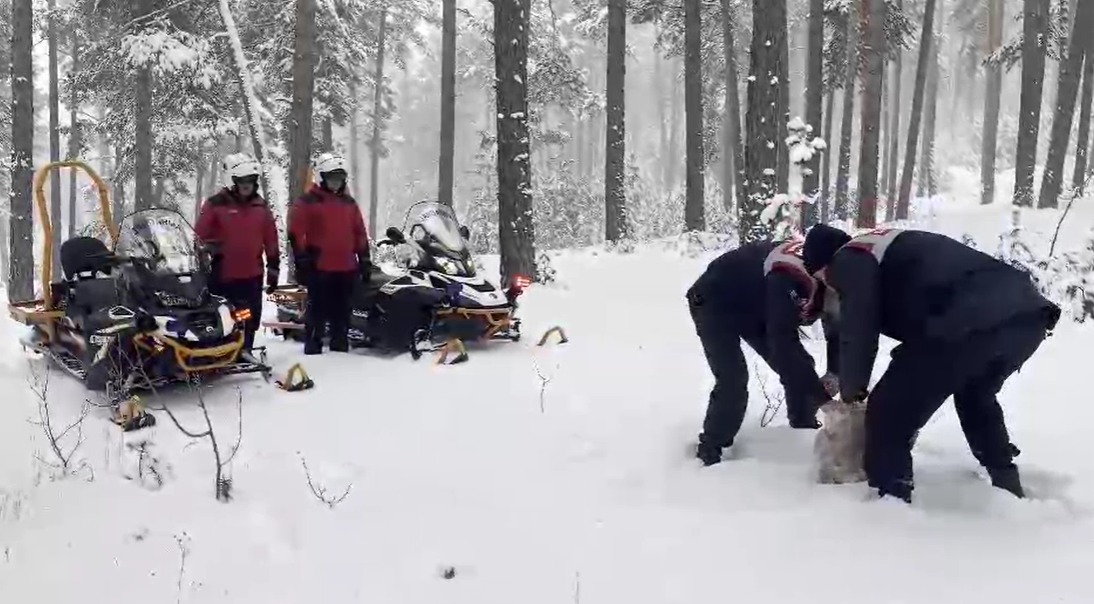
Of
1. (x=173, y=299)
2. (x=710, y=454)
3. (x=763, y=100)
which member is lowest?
(x=710, y=454)

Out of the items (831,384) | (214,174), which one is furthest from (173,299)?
(214,174)

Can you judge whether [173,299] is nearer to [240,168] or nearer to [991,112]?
[240,168]

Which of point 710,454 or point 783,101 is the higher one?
point 783,101

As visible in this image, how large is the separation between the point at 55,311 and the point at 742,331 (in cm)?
610

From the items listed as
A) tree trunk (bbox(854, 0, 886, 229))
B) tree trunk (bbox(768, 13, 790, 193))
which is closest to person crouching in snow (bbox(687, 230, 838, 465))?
tree trunk (bbox(768, 13, 790, 193))

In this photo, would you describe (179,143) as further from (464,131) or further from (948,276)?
(464,131)

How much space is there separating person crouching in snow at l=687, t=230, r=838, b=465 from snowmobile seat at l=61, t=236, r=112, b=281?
17.8 feet

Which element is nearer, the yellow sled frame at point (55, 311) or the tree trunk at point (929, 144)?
the yellow sled frame at point (55, 311)

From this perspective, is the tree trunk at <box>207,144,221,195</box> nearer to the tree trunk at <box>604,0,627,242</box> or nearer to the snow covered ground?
the tree trunk at <box>604,0,627,242</box>

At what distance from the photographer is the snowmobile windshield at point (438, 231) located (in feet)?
30.1

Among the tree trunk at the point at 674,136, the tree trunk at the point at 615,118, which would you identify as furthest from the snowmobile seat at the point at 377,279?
the tree trunk at the point at 674,136

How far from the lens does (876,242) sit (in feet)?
14.7

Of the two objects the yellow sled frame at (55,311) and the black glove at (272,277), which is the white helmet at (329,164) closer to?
the black glove at (272,277)

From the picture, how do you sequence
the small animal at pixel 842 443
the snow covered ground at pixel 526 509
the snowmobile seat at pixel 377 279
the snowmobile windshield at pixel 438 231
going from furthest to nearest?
1. the snowmobile windshield at pixel 438 231
2. the snowmobile seat at pixel 377 279
3. the small animal at pixel 842 443
4. the snow covered ground at pixel 526 509
